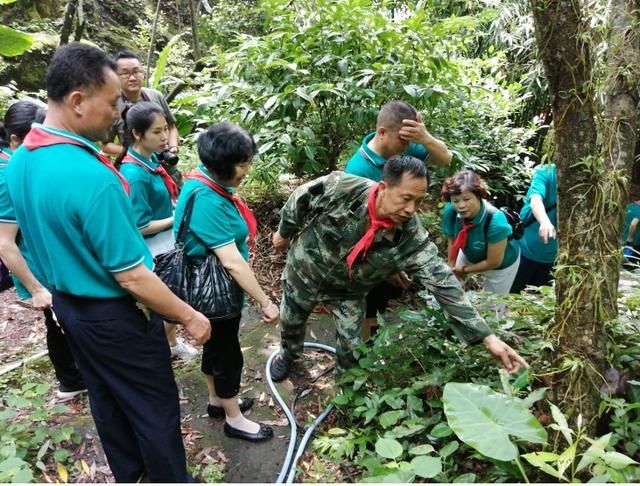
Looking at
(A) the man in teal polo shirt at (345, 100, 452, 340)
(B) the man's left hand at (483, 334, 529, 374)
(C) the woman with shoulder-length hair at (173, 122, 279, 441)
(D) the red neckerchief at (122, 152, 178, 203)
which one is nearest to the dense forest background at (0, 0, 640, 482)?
(B) the man's left hand at (483, 334, 529, 374)

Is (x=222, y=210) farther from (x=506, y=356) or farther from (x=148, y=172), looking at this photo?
(x=506, y=356)

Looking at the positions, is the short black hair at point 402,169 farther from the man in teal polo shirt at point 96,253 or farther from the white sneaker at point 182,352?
the white sneaker at point 182,352

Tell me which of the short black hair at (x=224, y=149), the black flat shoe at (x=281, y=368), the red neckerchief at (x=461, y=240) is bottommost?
the black flat shoe at (x=281, y=368)

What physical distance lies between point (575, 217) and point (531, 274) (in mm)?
2185

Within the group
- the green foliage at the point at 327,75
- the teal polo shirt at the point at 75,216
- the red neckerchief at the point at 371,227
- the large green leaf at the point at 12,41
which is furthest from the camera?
the large green leaf at the point at 12,41

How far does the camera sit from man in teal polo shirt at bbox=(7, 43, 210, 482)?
149cm

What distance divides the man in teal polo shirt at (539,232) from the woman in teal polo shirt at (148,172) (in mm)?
2536

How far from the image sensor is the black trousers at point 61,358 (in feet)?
9.16

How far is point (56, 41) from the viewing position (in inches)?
328

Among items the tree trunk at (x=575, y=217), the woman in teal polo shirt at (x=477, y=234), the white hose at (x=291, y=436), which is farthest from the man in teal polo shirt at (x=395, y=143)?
the tree trunk at (x=575, y=217)

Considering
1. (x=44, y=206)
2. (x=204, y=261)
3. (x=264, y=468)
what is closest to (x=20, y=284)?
(x=204, y=261)

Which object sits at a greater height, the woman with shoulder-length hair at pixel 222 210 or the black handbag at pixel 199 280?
the woman with shoulder-length hair at pixel 222 210

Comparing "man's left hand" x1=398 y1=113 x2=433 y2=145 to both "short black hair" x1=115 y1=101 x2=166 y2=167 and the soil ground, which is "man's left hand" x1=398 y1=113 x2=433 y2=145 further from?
the soil ground

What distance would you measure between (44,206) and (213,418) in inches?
73.1
